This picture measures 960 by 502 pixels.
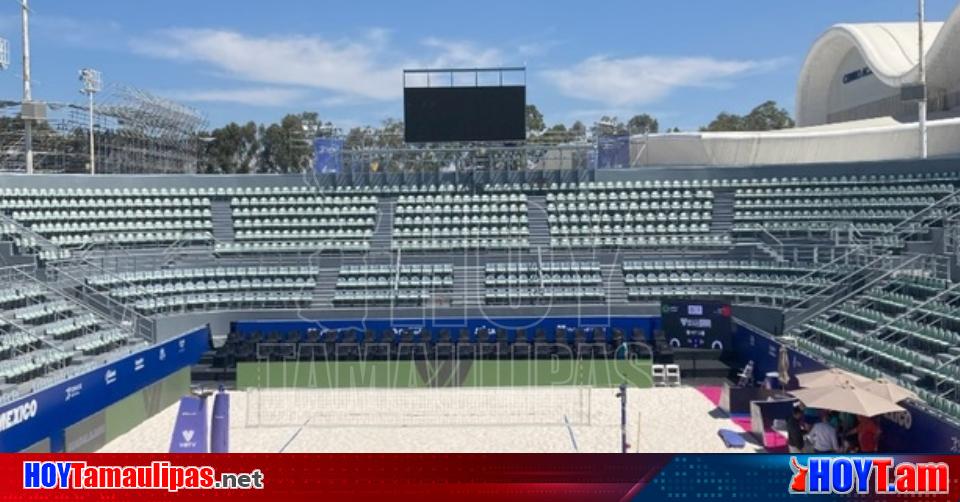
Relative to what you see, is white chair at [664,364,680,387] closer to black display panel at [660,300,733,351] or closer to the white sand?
the white sand

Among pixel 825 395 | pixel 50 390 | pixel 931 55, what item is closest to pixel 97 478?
pixel 50 390

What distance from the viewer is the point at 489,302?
24.6 m

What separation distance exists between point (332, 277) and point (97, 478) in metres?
19.0

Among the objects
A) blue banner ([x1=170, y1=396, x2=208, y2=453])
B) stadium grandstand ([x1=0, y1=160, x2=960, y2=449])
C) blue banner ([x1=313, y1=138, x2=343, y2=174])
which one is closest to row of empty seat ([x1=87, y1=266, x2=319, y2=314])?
stadium grandstand ([x1=0, y1=160, x2=960, y2=449])

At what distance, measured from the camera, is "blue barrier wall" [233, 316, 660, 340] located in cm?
2234

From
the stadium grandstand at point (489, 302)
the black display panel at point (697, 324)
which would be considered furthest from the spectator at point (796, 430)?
the black display panel at point (697, 324)

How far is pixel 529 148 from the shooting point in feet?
96.3

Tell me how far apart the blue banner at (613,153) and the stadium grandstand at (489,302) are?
0.55 metres

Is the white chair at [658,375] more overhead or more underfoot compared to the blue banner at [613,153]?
more underfoot

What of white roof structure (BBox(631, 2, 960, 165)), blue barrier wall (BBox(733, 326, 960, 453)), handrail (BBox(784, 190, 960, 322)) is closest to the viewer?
blue barrier wall (BBox(733, 326, 960, 453))

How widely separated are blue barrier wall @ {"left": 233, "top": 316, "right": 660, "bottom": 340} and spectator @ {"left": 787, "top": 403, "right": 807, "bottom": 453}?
8622mm

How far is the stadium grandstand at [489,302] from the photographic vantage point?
14.9m

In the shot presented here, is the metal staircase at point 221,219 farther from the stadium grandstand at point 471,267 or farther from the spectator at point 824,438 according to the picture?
the spectator at point 824,438

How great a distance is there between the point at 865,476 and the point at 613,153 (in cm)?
2586
